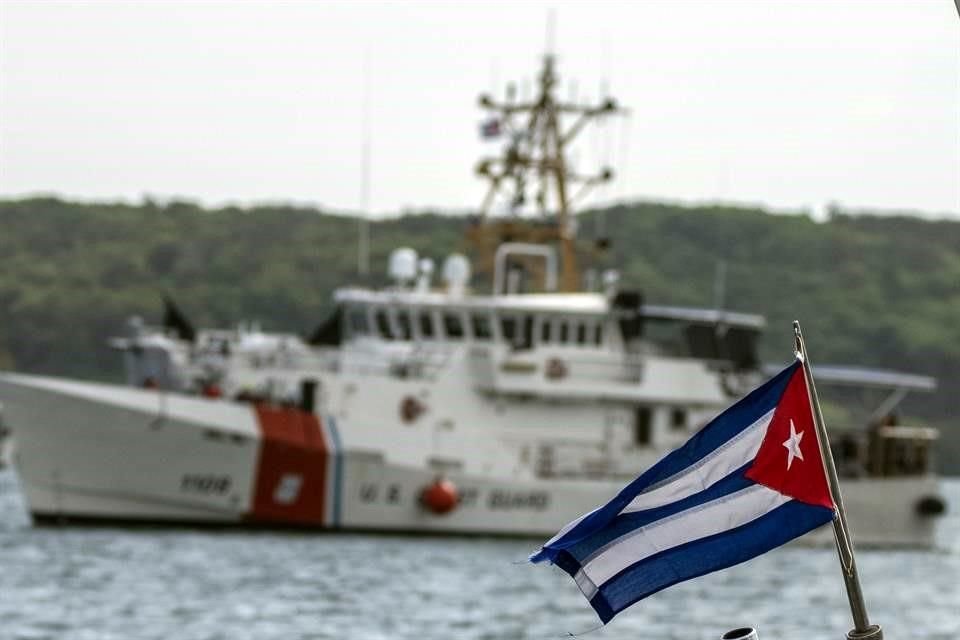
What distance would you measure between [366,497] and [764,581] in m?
7.14

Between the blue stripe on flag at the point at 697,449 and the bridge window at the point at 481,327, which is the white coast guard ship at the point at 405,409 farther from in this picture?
the blue stripe on flag at the point at 697,449

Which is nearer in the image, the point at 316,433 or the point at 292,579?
the point at 292,579

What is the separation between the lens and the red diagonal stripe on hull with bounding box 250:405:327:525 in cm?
4056

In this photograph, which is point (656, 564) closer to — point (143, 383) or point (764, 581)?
point (764, 581)

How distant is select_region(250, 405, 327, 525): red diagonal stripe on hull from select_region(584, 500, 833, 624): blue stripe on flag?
93.9ft

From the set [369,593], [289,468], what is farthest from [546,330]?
[369,593]

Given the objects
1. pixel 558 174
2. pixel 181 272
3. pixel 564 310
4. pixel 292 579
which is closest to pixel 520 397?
pixel 564 310

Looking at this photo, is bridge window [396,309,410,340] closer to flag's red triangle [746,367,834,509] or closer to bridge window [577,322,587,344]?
bridge window [577,322,587,344]

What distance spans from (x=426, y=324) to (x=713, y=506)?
31205mm

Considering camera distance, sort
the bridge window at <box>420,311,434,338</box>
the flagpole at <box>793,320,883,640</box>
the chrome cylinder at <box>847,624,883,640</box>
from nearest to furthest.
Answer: the chrome cylinder at <box>847,624,883,640</box>, the flagpole at <box>793,320,883,640</box>, the bridge window at <box>420,311,434,338</box>

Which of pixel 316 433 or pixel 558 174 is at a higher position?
pixel 558 174

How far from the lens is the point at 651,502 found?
39.5ft

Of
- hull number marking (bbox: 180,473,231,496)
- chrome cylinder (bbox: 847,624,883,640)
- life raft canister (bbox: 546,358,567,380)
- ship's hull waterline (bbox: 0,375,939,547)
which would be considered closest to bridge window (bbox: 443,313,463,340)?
life raft canister (bbox: 546,358,567,380)

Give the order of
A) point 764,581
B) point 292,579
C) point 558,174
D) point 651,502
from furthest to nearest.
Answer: point 558,174 < point 764,581 < point 292,579 < point 651,502
